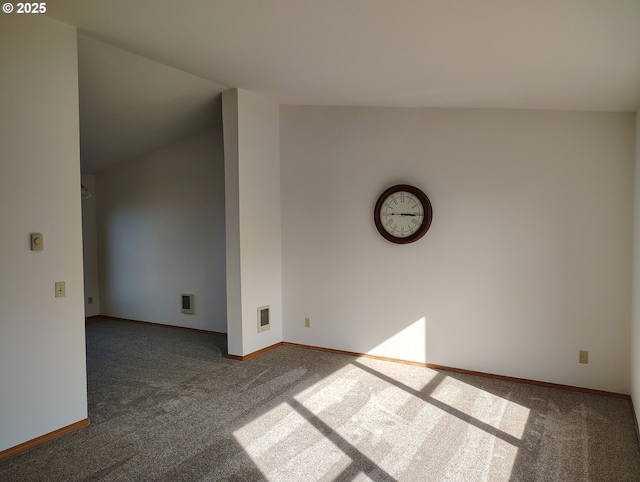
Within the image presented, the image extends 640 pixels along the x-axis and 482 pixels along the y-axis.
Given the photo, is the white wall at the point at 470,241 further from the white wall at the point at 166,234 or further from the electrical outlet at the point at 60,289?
the electrical outlet at the point at 60,289

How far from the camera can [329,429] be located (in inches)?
120

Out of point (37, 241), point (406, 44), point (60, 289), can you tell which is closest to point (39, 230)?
point (37, 241)

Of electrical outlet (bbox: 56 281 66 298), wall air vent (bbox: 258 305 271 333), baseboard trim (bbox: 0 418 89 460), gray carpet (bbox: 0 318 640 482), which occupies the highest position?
electrical outlet (bbox: 56 281 66 298)

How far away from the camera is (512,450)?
2.76 meters

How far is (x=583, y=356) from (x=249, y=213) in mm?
3377

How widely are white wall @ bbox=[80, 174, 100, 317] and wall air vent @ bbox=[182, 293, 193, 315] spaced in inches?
71.9

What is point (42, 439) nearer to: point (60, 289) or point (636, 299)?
point (60, 289)

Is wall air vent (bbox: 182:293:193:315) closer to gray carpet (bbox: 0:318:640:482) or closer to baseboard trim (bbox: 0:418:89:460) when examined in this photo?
gray carpet (bbox: 0:318:640:482)

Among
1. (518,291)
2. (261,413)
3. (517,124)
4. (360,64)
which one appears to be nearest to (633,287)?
(518,291)

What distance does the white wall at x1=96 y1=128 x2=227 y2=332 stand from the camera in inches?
228

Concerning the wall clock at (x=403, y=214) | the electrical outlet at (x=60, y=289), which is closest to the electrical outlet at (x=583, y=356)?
the wall clock at (x=403, y=214)

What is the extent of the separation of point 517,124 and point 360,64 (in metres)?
1.62

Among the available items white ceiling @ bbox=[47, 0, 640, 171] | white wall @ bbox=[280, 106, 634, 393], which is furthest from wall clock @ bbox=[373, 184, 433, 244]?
white ceiling @ bbox=[47, 0, 640, 171]

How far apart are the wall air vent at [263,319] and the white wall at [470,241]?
0.29 metres
